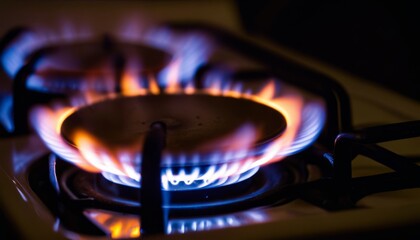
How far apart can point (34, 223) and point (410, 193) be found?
0.34 meters

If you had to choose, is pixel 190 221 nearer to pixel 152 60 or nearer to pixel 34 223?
pixel 34 223

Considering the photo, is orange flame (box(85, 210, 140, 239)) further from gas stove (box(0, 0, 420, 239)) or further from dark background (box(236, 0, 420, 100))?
dark background (box(236, 0, 420, 100))

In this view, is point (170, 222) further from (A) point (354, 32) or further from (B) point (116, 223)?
(A) point (354, 32)

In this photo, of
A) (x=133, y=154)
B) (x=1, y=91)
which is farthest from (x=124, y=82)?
(x=133, y=154)

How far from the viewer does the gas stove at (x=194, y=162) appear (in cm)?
48

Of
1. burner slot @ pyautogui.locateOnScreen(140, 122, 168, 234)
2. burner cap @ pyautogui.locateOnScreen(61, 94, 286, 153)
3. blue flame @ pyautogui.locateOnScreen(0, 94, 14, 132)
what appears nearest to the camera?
burner slot @ pyautogui.locateOnScreen(140, 122, 168, 234)

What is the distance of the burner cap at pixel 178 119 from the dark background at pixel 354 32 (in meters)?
0.40

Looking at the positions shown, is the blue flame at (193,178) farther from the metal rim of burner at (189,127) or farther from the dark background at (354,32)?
the dark background at (354,32)

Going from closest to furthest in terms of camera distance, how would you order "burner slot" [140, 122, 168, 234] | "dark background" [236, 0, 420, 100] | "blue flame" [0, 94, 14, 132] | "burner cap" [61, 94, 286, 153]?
1. "burner slot" [140, 122, 168, 234]
2. "burner cap" [61, 94, 286, 153]
3. "blue flame" [0, 94, 14, 132]
4. "dark background" [236, 0, 420, 100]

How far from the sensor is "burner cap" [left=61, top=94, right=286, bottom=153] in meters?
0.59

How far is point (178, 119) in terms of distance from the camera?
25.5 inches

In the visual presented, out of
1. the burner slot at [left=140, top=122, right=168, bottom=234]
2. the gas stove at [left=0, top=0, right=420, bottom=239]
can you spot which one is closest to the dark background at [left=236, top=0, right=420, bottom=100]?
the gas stove at [left=0, top=0, right=420, bottom=239]

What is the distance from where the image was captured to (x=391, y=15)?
3.34 ft

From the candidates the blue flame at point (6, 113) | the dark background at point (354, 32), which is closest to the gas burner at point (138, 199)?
the blue flame at point (6, 113)
